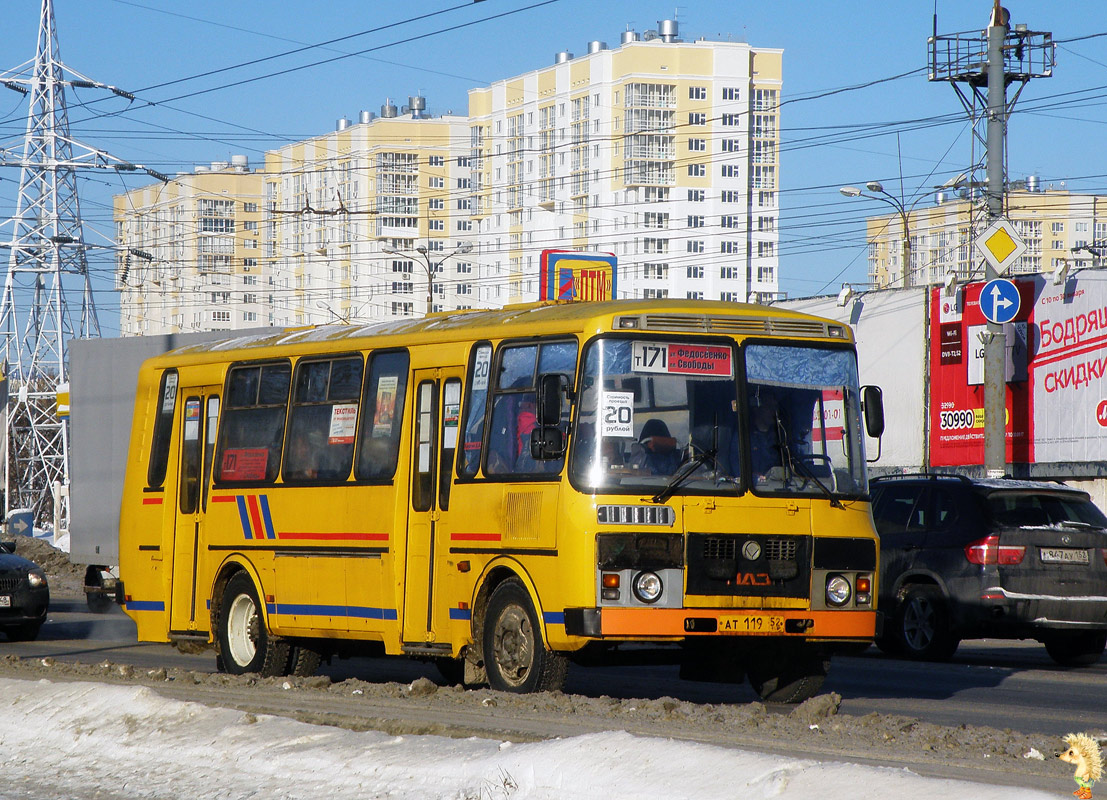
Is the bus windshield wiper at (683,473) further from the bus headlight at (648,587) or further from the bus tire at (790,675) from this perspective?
the bus tire at (790,675)

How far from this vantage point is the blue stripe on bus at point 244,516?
14305 millimetres

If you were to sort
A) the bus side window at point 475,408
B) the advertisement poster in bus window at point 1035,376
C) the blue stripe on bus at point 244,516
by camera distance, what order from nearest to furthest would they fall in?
the bus side window at point 475,408, the blue stripe on bus at point 244,516, the advertisement poster in bus window at point 1035,376

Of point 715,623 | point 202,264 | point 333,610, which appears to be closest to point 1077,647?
point 715,623

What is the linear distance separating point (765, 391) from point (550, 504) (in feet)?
5.52

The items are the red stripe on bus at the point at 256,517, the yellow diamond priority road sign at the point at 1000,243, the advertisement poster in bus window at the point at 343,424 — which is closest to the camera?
the advertisement poster in bus window at the point at 343,424

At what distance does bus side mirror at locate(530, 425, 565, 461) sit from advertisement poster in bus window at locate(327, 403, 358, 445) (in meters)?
2.79

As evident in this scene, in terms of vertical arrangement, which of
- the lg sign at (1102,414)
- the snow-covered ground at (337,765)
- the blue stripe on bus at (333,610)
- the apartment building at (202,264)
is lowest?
the snow-covered ground at (337,765)

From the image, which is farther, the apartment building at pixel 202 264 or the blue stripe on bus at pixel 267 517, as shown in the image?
the apartment building at pixel 202 264

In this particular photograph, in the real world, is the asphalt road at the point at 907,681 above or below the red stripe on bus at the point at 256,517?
below

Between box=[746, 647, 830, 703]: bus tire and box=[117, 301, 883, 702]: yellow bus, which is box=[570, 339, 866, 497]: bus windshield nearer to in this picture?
box=[117, 301, 883, 702]: yellow bus

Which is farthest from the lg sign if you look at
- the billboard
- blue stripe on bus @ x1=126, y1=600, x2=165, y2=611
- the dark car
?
blue stripe on bus @ x1=126, y1=600, x2=165, y2=611

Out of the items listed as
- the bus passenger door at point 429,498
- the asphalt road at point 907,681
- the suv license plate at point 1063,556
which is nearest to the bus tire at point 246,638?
the asphalt road at point 907,681

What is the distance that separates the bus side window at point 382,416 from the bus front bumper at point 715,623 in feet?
9.11

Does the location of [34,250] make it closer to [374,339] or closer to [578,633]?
[374,339]
